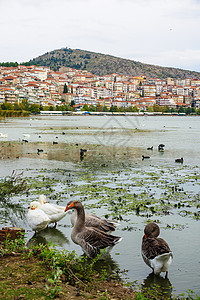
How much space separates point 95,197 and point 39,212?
2.97 meters

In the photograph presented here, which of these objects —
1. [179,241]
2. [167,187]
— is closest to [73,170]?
[167,187]

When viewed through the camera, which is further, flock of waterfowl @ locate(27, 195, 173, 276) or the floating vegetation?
the floating vegetation

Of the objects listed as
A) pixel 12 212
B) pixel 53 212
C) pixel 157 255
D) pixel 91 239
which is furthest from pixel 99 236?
pixel 12 212

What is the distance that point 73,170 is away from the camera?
1526 centimetres

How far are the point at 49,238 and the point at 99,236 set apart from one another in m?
1.64

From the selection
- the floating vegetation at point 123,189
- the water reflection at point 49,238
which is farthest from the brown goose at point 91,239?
the floating vegetation at point 123,189

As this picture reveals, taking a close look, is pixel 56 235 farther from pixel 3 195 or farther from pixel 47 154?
pixel 47 154

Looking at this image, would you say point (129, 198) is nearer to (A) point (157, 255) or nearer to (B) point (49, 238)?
(B) point (49, 238)

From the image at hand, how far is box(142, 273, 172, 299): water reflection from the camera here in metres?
5.45

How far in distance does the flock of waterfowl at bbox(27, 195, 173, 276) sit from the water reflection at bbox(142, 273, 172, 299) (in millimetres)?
111

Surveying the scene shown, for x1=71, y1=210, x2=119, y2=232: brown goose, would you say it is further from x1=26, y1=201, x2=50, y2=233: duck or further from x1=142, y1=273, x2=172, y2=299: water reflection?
x1=142, y1=273, x2=172, y2=299: water reflection

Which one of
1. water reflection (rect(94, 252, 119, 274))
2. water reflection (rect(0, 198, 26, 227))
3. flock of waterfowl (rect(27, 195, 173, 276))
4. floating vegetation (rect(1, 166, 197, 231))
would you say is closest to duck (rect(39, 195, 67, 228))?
flock of waterfowl (rect(27, 195, 173, 276))

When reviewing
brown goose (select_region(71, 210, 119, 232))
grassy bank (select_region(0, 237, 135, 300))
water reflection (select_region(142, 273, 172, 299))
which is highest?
brown goose (select_region(71, 210, 119, 232))

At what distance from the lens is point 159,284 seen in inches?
226
